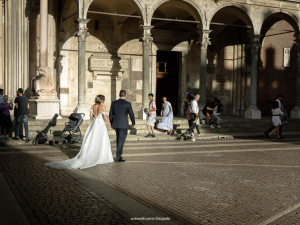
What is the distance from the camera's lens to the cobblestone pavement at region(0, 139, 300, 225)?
4.65 meters

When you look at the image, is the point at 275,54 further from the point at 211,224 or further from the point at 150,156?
the point at 211,224

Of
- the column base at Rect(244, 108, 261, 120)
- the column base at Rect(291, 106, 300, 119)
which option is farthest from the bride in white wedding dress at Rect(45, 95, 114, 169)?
the column base at Rect(291, 106, 300, 119)

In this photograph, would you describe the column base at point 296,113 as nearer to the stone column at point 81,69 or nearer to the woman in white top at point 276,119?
the woman in white top at point 276,119

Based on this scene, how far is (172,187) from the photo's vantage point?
6.21 m

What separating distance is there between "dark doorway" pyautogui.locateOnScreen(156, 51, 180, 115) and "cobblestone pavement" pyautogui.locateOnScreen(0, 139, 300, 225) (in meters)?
12.0

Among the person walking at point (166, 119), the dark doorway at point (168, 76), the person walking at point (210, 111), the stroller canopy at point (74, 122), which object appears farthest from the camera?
the dark doorway at point (168, 76)

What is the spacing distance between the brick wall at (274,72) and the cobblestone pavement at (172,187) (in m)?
13.8

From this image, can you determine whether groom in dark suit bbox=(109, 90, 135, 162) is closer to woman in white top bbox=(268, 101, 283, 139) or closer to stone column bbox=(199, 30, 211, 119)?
woman in white top bbox=(268, 101, 283, 139)

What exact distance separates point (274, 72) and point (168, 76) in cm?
664

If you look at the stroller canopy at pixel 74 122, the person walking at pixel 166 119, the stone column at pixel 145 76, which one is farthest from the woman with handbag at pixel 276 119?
the stroller canopy at pixel 74 122

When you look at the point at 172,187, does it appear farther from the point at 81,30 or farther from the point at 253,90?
the point at 253,90

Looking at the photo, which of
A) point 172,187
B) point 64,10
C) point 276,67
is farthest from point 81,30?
point 276,67

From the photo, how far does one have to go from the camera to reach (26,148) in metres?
11.1

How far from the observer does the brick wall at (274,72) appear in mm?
23516
